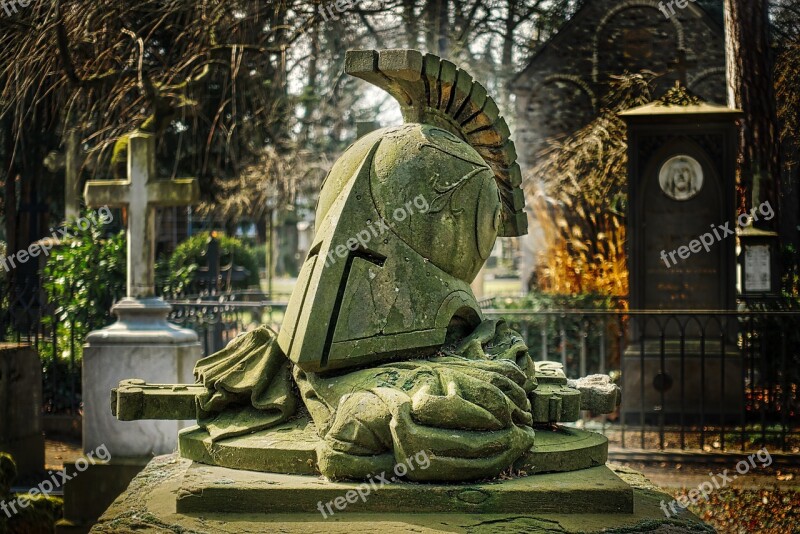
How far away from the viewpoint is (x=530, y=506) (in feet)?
14.0

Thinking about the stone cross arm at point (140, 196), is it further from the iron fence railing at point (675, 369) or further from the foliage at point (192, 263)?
the foliage at point (192, 263)

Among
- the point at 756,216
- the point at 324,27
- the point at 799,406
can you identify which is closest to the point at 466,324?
the point at 799,406

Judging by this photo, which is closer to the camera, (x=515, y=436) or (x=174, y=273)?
(x=515, y=436)

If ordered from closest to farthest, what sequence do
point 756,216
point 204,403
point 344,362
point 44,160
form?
1. point 344,362
2. point 204,403
3. point 756,216
4. point 44,160

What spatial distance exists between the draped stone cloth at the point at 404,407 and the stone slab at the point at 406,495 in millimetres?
66

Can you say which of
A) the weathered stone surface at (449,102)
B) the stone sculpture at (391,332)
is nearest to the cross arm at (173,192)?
the stone sculpture at (391,332)

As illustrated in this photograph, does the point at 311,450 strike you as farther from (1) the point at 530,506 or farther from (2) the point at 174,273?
(2) the point at 174,273

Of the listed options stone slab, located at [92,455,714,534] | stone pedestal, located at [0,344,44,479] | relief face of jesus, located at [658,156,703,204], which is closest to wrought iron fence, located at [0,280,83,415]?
stone pedestal, located at [0,344,44,479]

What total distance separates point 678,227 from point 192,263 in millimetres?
8412

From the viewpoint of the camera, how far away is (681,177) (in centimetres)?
→ 1177

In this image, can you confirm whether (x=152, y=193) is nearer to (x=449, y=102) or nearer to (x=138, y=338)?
(x=138, y=338)

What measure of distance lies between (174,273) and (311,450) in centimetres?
918

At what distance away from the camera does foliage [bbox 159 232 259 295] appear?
13109mm

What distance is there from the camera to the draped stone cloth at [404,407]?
164 inches
